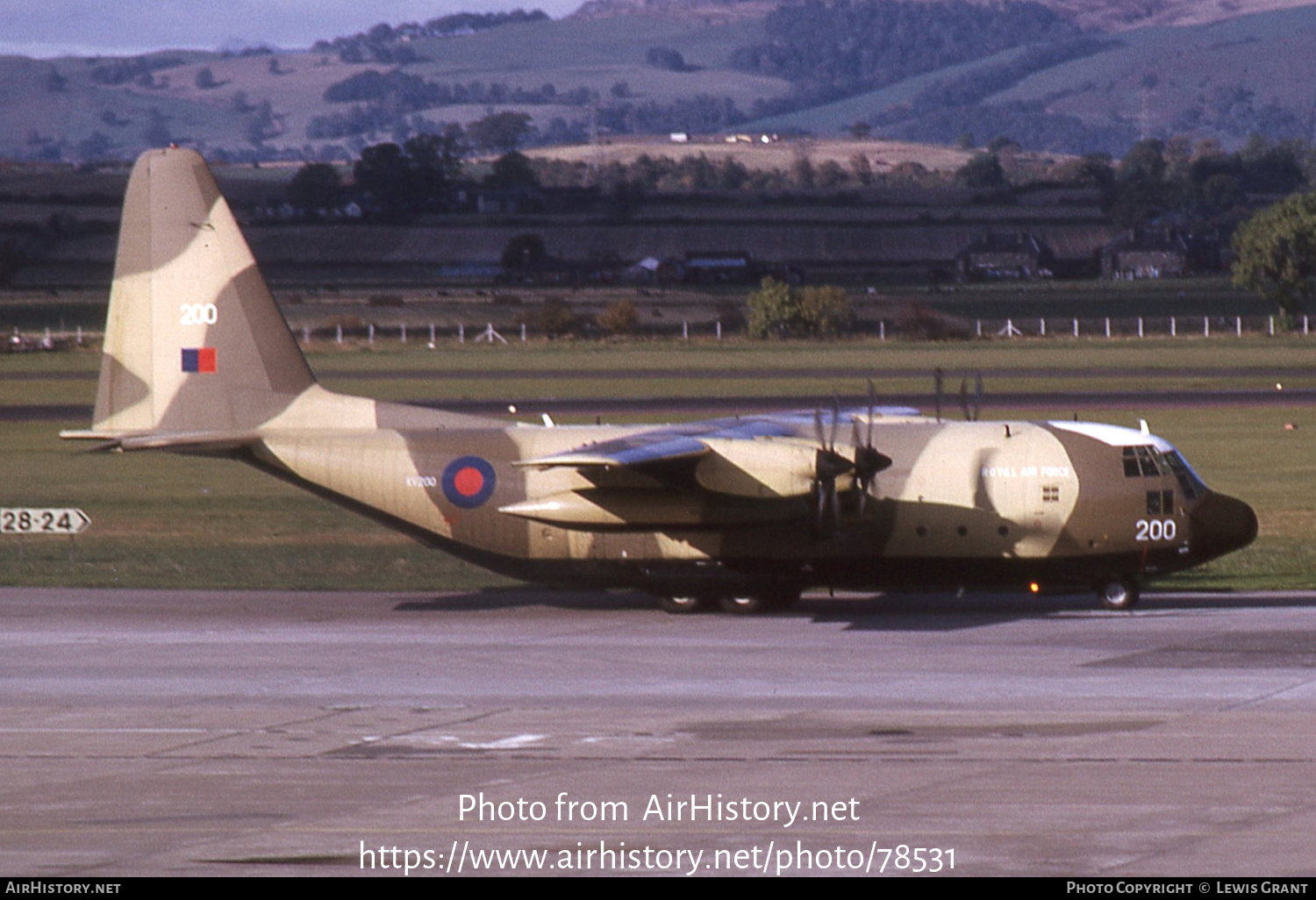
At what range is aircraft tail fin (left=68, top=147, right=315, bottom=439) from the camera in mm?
29766

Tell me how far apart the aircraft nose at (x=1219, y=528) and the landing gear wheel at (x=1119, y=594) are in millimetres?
1247

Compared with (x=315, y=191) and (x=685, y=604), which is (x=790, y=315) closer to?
(x=685, y=604)

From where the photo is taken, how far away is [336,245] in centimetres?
17325

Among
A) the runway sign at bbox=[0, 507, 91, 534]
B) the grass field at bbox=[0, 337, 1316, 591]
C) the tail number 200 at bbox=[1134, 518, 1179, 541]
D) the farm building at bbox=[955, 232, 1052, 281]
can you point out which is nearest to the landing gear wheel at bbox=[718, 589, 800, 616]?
the tail number 200 at bbox=[1134, 518, 1179, 541]

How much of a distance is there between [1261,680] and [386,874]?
42.5 ft

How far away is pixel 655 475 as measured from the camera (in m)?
27.8

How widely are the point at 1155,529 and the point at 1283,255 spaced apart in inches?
3501

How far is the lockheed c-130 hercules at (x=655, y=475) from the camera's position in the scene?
2791cm

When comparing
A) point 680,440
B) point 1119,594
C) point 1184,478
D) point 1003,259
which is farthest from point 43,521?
point 1003,259

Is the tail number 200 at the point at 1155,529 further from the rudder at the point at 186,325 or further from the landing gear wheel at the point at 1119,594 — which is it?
the rudder at the point at 186,325

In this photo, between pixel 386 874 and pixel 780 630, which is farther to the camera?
pixel 780 630

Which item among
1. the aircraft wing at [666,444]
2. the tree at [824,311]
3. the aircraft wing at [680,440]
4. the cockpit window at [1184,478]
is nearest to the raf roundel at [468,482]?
the aircraft wing at [666,444]

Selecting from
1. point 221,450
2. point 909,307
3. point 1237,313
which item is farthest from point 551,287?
point 221,450

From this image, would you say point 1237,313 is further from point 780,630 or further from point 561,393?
point 780,630
